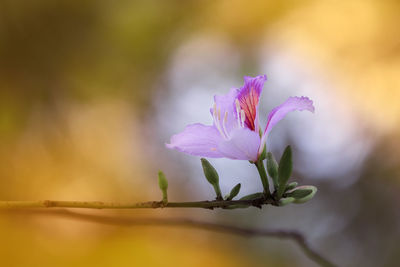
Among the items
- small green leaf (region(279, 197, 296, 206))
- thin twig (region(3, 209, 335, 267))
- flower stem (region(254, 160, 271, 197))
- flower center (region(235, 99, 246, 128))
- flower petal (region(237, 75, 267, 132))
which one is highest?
flower petal (region(237, 75, 267, 132))

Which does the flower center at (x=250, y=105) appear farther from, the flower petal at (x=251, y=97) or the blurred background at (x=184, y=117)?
the blurred background at (x=184, y=117)

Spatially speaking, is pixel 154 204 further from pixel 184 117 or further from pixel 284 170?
pixel 184 117

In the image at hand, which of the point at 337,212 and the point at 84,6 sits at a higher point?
the point at 84,6

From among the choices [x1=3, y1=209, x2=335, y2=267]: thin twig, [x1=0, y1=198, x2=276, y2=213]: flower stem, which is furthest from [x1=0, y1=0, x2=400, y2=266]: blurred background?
[x1=0, y1=198, x2=276, y2=213]: flower stem

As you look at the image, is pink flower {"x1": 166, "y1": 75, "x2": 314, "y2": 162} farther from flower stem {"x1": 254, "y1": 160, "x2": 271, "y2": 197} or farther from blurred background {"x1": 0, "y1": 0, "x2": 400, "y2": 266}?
blurred background {"x1": 0, "y1": 0, "x2": 400, "y2": 266}

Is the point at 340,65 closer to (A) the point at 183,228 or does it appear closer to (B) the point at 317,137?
(B) the point at 317,137

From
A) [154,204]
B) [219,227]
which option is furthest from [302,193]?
[219,227]

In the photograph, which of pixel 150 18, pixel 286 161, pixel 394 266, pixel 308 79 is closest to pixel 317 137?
pixel 308 79
